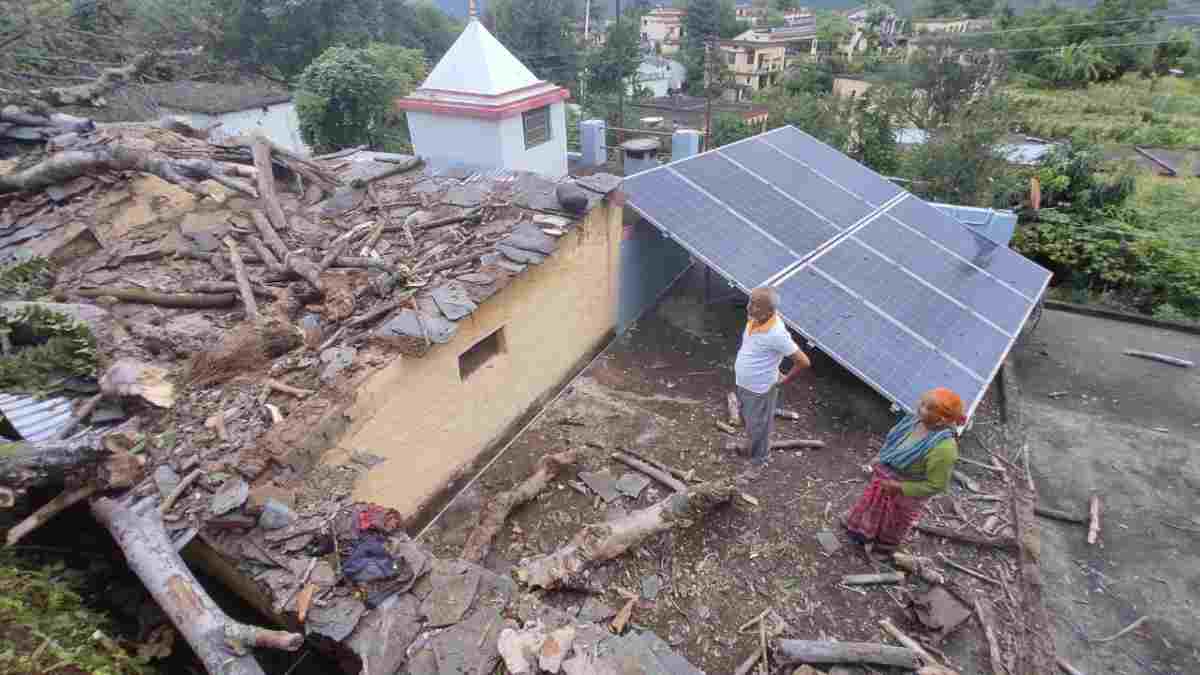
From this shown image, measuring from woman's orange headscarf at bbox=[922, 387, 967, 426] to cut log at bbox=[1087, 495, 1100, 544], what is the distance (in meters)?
3.46

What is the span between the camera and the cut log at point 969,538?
6.23m

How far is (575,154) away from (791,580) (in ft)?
40.2

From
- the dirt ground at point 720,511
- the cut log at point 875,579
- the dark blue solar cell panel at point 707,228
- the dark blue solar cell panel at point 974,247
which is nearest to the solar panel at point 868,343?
the dark blue solar cell panel at point 707,228

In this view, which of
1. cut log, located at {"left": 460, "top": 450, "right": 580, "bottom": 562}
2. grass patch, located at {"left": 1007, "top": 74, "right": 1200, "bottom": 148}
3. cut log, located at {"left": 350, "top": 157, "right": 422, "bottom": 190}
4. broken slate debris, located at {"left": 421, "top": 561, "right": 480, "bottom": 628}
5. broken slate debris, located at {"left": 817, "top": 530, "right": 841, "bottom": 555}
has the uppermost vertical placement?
cut log, located at {"left": 350, "top": 157, "right": 422, "bottom": 190}

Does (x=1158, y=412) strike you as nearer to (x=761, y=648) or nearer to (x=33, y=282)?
(x=761, y=648)

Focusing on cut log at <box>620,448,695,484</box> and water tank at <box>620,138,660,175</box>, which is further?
water tank at <box>620,138,660,175</box>

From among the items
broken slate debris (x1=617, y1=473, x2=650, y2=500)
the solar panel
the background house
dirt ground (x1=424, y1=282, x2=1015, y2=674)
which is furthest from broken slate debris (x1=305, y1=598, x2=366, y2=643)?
the background house

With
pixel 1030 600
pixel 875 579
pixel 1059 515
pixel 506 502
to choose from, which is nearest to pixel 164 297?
pixel 506 502

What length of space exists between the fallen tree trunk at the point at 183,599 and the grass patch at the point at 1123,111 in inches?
1735

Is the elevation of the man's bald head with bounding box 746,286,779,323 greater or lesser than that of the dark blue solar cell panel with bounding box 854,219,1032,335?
greater

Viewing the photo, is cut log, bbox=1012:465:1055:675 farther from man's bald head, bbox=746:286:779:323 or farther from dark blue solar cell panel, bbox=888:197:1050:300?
dark blue solar cell panel, bbox=888:197:1050:300

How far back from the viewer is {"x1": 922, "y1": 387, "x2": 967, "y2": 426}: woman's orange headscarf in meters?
5.01

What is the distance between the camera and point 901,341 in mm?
7840

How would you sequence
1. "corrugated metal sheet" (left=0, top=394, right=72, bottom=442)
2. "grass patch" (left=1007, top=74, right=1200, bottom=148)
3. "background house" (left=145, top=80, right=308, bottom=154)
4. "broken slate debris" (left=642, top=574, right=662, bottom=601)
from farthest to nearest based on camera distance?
1. "grass patch" (left=1007, top=74, right=1200, bottom=148)
2. "background house" (left=145, top=80, right=308, bottom=154)
3. "broken slate debris" (left=642, top=574, right=662, bottom=601)
4. "corrugated metal sheet" (left=0, top=394, right=72, bottom=442)
